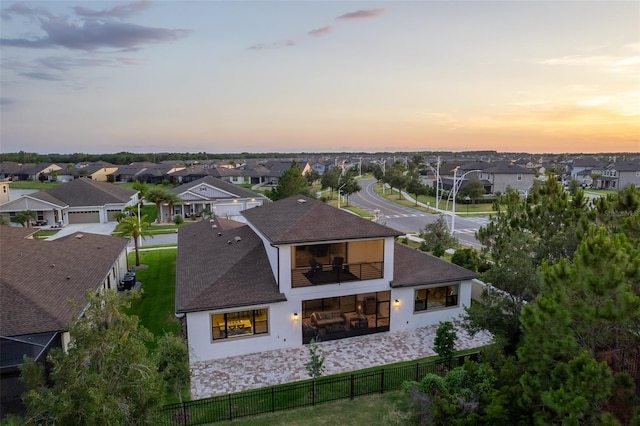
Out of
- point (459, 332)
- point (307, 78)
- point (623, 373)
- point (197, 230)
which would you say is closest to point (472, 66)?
point (307, 78)

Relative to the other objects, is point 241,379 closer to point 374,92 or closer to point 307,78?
point 307,78

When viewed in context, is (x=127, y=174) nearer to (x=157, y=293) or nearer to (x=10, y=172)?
(x=10, y=172)

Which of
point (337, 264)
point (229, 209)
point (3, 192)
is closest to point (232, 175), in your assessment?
point (229, 209)

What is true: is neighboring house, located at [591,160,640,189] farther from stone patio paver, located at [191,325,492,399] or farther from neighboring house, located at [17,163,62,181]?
neighboring house, located at [17,163,62,181]

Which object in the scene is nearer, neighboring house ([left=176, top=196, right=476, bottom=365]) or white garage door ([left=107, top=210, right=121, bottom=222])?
neighboring house ([left=176, top=196, right=476, bottom=365])

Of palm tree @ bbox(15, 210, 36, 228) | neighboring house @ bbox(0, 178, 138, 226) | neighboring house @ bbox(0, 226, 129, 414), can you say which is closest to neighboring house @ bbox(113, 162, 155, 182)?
neighboring house @ bbox(0, 178, 138, 226)

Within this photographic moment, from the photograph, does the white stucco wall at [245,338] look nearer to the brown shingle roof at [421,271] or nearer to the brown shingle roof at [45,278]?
the brown shingle roof at [45,278]
